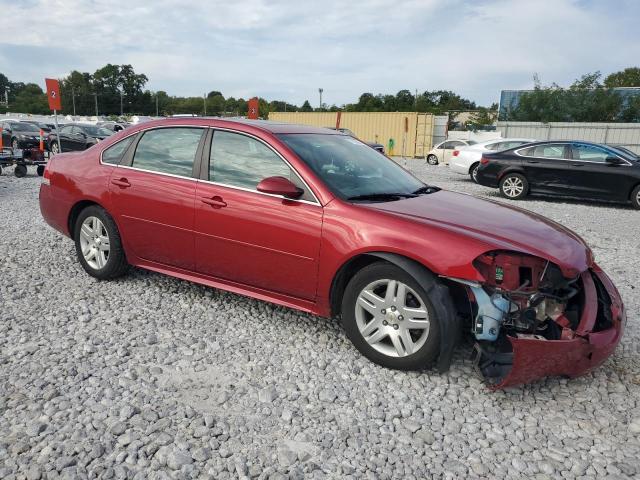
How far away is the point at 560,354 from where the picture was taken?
9.50 feet

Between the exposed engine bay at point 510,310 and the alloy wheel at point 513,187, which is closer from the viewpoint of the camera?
the exposed engine bay at point 510,310

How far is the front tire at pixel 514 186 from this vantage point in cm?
1198

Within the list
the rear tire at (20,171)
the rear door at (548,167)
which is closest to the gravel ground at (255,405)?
the rear door at (548,167)

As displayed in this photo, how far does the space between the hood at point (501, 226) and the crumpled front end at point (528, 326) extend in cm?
8

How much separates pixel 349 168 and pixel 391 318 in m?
1.30

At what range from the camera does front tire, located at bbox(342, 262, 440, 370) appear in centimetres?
313

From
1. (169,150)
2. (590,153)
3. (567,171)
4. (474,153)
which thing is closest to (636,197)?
(590,153)

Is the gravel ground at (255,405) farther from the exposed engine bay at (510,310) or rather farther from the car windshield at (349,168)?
the car windshield at (349,168)

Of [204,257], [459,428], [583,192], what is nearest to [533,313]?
[459,428]

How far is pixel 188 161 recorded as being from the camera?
13.7 feet

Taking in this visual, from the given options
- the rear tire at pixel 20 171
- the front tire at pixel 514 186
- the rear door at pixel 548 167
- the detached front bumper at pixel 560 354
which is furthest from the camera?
the rear tire at pixel 20 171

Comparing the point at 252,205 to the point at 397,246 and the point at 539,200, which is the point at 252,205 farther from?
the point at 539,200

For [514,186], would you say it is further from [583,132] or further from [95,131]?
[583,132]

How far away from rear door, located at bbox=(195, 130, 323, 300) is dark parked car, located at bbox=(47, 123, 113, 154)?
17328 mm
